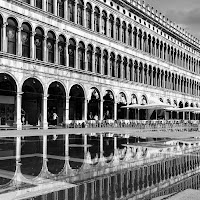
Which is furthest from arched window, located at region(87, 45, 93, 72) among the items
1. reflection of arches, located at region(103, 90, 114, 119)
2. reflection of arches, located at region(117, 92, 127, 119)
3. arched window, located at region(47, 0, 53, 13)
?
reflection of arches, located at region(117, 92, 127, 119)

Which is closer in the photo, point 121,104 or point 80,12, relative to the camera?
point 80,12

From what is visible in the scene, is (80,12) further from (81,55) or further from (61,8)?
(81,55)

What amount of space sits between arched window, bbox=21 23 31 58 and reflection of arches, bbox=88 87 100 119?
975 cm

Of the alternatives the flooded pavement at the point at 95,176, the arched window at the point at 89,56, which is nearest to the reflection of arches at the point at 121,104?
the arched window at the point at 89,56

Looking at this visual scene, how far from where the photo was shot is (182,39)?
200ft

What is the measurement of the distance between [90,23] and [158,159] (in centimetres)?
2900

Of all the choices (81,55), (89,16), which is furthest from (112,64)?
(89,16)

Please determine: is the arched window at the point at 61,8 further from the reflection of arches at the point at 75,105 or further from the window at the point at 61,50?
the reflection of arches at the point at 75,105

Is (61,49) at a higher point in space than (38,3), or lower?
lower

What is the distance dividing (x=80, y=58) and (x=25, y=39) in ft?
26.5

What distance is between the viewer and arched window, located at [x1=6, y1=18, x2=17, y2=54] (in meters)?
27.1

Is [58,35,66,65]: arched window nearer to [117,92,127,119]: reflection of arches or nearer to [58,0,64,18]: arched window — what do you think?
[58,0,64,18]: arched window

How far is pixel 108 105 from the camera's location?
1650 inches

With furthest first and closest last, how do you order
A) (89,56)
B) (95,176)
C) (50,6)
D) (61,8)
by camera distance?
(89,56) < (61,8) < (50,6) < (95,176)
